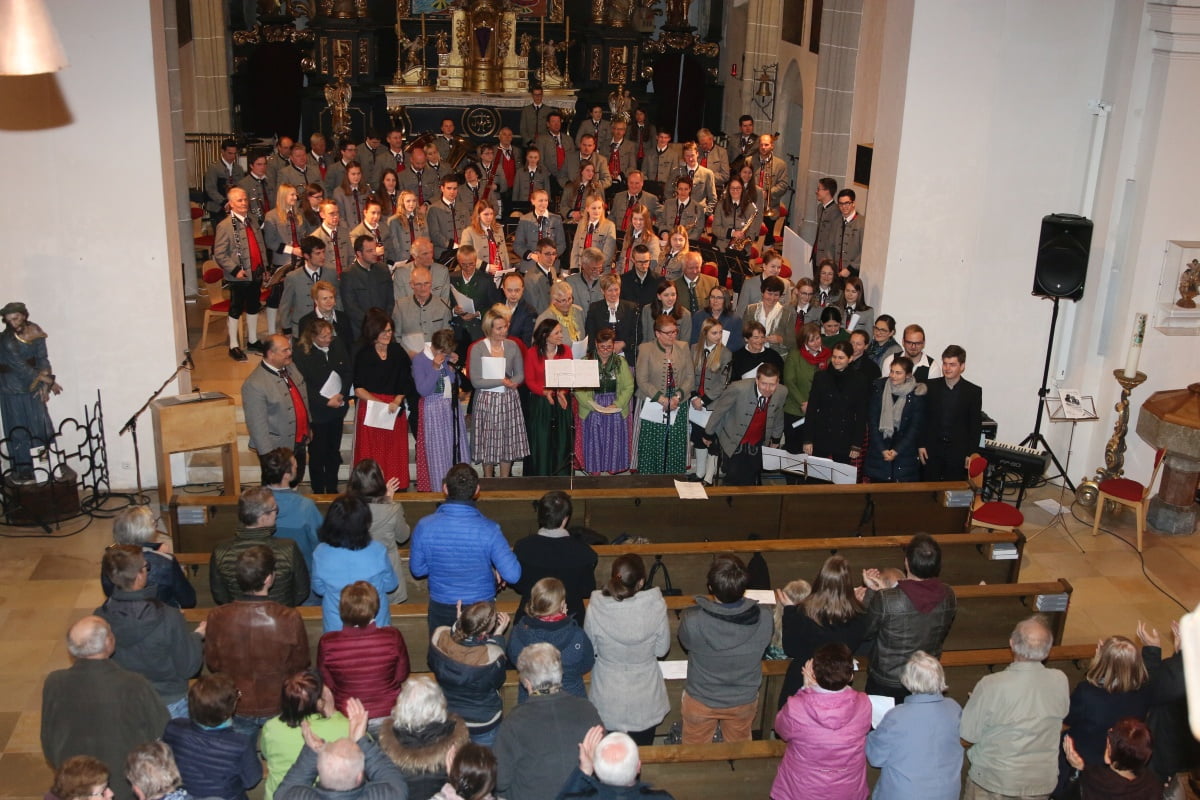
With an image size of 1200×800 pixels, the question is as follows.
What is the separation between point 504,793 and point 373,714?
703 millimetres

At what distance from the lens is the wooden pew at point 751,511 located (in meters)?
6.93

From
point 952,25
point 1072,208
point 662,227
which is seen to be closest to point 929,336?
point 1072,208

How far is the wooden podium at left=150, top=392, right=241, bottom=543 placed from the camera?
768 centimetres

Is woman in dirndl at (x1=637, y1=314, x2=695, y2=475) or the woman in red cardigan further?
woman in dirndl at (x1=637, y1=314, x2=695, y2=475)

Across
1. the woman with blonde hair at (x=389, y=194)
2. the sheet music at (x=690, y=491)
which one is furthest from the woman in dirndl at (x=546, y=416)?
the woman with blonde hair at (x=389, y=194)

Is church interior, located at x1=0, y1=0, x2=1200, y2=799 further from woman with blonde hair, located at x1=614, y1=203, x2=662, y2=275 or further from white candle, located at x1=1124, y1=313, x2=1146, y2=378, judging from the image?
woman with blonde hair, located at x1=614, y1=203, x2=662, y2=275

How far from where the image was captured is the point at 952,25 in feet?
28.2

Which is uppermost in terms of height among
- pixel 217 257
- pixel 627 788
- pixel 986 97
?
pixel 986 97

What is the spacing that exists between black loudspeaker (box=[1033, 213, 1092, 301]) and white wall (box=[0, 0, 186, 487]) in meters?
6.27

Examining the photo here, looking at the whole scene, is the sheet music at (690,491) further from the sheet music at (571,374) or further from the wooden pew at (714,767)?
the wooden pew at (714,767)

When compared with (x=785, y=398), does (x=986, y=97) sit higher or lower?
higher

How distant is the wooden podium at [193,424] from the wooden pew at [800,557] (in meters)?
1.49

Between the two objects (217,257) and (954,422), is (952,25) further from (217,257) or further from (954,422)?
(217,257)

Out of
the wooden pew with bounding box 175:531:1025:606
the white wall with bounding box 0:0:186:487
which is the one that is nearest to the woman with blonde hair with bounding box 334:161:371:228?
A: the white wall with bounding box 0:0:186:487
